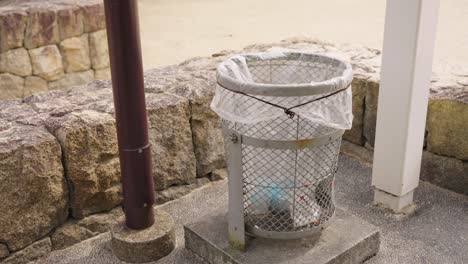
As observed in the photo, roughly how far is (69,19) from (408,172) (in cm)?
430

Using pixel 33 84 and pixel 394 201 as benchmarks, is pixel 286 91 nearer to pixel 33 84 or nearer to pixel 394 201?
pixel 394 201

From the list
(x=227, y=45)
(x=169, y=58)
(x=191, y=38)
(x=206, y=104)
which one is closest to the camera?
(x=206, y=104)

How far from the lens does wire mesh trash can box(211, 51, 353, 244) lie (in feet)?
7.70

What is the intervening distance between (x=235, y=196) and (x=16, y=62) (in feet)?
13.8

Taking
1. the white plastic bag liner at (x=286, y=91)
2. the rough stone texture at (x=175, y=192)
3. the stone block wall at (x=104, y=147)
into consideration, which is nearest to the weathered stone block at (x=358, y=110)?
the stone block wall at (x=104, y=147)

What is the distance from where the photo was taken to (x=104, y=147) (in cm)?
284

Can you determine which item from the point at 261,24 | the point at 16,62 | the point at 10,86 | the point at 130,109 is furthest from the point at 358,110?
the point at 261,24

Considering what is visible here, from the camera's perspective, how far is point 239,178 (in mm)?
2459

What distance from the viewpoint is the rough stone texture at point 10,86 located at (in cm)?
587

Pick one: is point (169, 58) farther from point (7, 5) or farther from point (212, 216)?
point (212, 216)

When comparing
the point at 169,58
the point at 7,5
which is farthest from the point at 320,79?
the point at 169,58

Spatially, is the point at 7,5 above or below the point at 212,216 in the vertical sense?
above

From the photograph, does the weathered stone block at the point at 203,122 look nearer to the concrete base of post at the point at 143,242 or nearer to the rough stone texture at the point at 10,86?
the concrete base of post at the point at 143,242

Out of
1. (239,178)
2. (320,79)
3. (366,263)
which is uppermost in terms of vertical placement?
(320,79)
